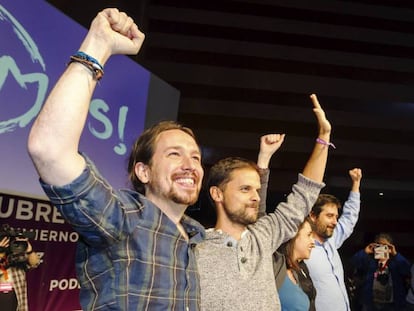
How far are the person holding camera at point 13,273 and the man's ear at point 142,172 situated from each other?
126 centimetres

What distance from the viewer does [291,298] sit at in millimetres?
1712

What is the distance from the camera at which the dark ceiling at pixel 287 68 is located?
18.9ft

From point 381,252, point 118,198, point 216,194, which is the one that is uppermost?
point 381,252

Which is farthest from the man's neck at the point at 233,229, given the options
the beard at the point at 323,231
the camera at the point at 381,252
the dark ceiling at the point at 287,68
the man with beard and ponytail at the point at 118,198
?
the dark ceiling at the point at 287,68

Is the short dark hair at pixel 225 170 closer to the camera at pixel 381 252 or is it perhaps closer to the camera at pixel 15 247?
the camera at pixel 15 247

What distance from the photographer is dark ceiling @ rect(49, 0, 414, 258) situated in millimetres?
5766

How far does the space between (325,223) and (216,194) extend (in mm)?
1039

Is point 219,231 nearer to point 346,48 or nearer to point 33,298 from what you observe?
point 33,298

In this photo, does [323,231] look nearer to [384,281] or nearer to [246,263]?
[246,263]

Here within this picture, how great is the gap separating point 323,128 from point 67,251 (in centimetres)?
155

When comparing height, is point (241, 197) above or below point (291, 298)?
above

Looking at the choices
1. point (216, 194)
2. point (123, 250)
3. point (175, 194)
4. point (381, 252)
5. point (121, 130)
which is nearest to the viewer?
point (123, 250)

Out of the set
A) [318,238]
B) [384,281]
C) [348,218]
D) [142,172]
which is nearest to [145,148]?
[142,172]

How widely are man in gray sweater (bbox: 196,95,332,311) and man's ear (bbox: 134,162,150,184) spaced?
14.0 inches
